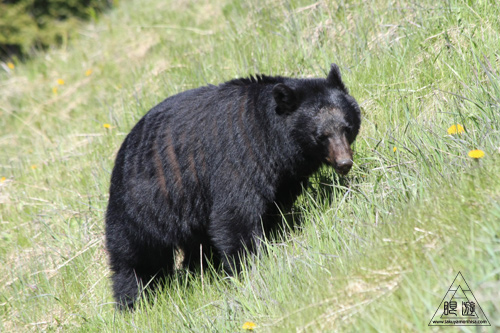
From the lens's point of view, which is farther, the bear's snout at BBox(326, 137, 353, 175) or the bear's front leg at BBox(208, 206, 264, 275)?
the bear's front leg at BBox(208, 206, 264, 275)

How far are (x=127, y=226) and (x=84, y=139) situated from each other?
260cm

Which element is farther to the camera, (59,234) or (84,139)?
(84,139)

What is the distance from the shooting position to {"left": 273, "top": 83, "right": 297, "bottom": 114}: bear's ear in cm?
395

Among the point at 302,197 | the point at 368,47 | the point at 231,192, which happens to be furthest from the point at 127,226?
the point at 368,47

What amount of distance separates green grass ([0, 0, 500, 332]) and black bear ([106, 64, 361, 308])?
23 centimetres

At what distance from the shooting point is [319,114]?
402cm

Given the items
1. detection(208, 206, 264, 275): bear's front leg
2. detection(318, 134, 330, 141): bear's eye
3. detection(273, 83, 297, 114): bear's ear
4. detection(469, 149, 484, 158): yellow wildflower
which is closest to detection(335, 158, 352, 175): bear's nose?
detection(318, 134, 330, 141): bear's eye

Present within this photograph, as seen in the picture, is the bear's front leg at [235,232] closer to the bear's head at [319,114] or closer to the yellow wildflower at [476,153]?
the bear's head at [319,114]

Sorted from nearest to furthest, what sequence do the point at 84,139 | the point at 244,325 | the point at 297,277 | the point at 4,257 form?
the point at 244,325 < the point at 297,277 < the point at 4,257 < the point at 84,139

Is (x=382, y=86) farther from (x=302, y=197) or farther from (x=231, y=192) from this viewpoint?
(x=231, y=192)

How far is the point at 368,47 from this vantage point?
512 cm

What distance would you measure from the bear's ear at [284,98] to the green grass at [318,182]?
1.99ft

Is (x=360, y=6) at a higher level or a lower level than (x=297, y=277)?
higher

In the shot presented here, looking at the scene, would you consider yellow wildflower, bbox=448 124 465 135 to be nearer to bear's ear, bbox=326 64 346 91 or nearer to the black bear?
the black bear
